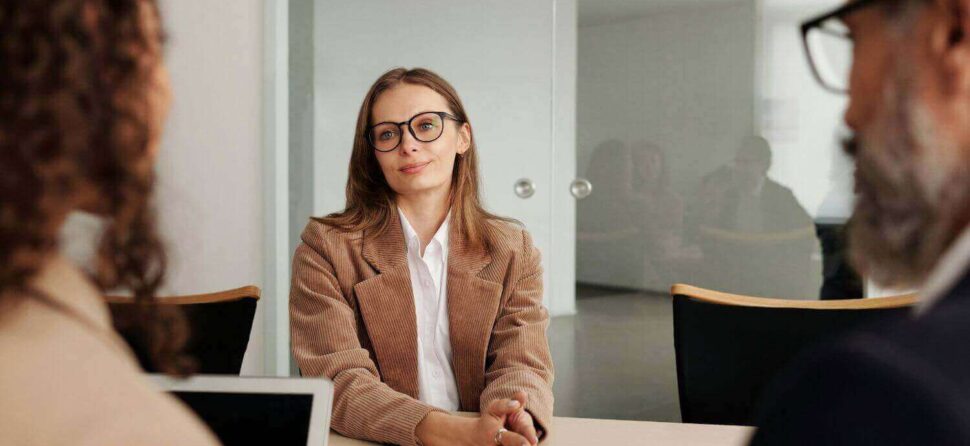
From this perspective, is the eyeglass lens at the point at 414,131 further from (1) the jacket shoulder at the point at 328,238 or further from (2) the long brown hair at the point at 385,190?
(1) the jacket shoulder at the point at 328,238

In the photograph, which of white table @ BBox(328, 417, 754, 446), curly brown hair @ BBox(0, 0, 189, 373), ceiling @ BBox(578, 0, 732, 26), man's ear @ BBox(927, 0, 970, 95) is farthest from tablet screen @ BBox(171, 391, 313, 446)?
ceiling @ BBox(578, 0, 732, 26)

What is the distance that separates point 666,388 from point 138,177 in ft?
10.6

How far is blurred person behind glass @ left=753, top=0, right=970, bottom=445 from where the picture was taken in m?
0.43

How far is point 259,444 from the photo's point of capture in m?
1.13

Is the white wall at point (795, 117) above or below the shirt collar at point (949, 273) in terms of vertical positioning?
above

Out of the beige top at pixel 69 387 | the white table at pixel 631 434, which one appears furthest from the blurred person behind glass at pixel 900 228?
the white table at pixel 631 434

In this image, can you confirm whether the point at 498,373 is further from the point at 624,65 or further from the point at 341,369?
the point at 624,65

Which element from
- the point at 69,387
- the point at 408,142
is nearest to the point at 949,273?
the point at 69,387

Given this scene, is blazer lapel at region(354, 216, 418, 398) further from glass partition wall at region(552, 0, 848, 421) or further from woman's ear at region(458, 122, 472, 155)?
glass partition wall at region(552, 0, 848, 421)

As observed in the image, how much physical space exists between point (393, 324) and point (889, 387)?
1.56 meters

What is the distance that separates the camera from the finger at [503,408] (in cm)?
149

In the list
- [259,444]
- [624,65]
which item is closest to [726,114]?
[624,65]

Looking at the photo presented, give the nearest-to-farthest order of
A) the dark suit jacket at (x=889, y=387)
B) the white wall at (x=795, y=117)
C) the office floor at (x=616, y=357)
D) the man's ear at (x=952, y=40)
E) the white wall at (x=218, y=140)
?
1. the dark suit jacket at (x=889, y=387)
2. the man's ear at (x=952, y=40)
3. the white wall at (x=218, y=140)
4. the white wall at (x=795, y=117)
5. the office floor at (x=616, y=357)

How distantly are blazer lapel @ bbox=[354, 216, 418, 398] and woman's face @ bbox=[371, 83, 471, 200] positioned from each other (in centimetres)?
24
